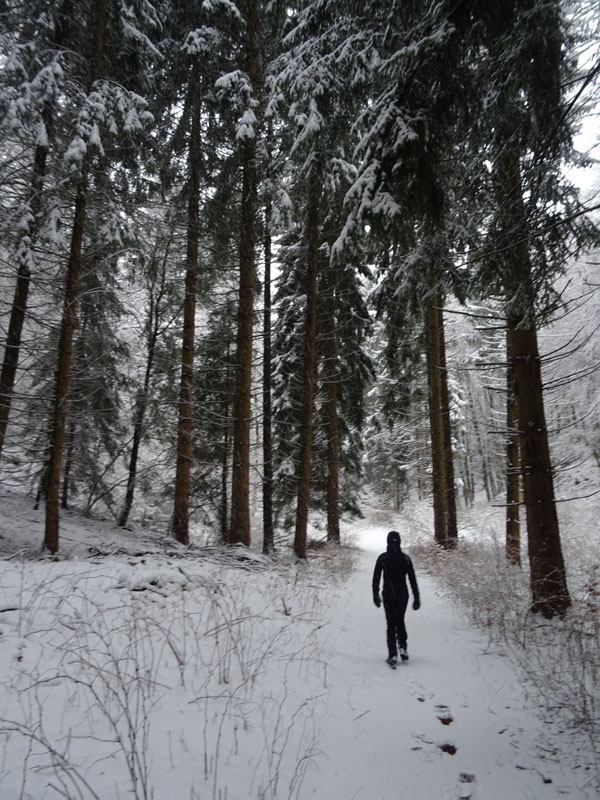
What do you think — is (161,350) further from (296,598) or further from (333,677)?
(333,677)

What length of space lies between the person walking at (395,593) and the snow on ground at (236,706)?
341 millimetres

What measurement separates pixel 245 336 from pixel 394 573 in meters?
6.96

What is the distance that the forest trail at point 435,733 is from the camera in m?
3.03

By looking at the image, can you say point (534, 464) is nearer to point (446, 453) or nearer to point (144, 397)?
point (446, 453)

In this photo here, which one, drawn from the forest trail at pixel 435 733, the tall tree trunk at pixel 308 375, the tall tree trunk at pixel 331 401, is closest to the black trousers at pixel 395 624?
the forest trail at pixel 435 733

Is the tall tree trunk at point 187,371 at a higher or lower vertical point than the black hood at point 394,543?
higher

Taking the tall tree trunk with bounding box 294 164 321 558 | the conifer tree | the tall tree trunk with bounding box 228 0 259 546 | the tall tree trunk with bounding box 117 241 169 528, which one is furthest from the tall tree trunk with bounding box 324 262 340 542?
the conifer tree

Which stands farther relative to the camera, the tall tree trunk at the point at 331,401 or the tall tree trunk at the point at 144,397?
the tall tree trunk at the point at 331,401

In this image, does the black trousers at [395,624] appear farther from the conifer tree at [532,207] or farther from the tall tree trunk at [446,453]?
the tall tree trunk at [446,453]

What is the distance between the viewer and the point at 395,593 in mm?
6031

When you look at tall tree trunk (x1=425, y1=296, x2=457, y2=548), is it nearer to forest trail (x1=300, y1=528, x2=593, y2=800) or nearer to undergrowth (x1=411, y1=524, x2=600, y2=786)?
undergrowth (x1=411, y1=524, x2=600, y2=786)

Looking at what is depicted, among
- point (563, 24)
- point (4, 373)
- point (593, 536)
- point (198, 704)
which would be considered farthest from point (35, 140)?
point (593, 536)

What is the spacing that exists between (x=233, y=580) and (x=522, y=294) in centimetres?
669

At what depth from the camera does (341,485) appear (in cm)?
1936
